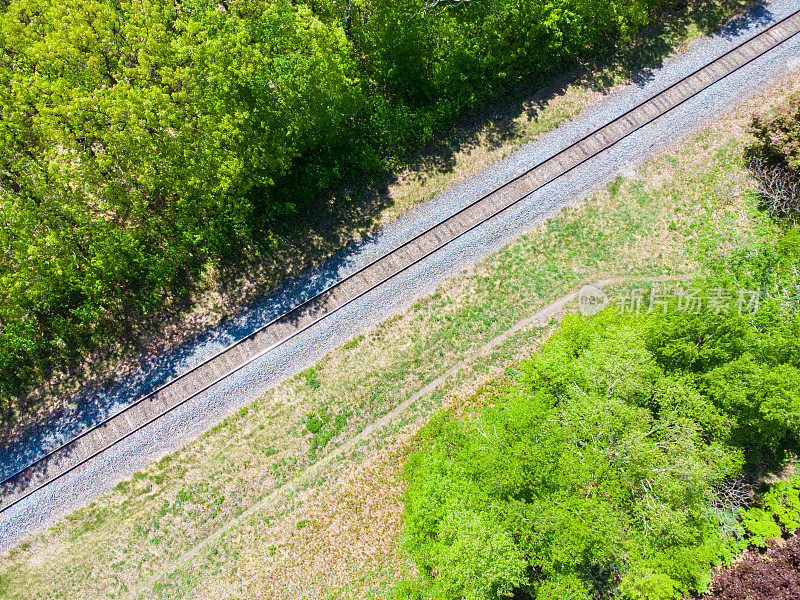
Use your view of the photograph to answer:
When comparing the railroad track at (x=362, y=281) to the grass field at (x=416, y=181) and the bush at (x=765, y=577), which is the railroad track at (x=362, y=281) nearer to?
the grass field at (x=416, y=181)

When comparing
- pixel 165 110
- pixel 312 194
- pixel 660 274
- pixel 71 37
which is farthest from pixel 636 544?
pixel 71 37

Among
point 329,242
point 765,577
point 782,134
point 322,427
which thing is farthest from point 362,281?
point 782,134

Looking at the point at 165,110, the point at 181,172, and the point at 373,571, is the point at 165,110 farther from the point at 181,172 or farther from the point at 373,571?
the point at 373,571

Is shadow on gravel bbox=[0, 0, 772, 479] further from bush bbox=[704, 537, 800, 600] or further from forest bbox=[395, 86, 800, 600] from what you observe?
bush bbox=[704, 537, 800, 600]

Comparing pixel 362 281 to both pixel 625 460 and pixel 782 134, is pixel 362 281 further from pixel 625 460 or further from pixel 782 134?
pixel 782 134

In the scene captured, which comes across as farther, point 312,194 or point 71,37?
point 312,194

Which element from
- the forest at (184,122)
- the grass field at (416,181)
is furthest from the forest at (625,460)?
the forest at (184,122)

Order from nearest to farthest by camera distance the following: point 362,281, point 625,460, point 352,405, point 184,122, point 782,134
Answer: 1. point 625,460
2. point 184,122
3. point 352,405
4. point 782,134
5. point 362,281
